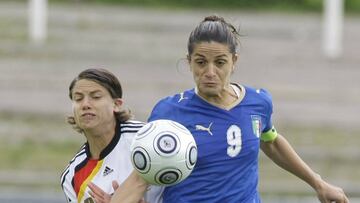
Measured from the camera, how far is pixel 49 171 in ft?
64.7

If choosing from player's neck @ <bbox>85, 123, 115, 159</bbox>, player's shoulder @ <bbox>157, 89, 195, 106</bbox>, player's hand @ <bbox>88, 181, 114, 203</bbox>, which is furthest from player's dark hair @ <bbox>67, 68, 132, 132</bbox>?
player's hand @ <bbox>88, 181, 114, 203</bbox>

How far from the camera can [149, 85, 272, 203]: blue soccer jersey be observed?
6.89 metres

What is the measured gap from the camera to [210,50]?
6.71m

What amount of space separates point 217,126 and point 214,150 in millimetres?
143

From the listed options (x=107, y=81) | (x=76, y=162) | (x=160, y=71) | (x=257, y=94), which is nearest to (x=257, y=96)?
(x=257, y=94)

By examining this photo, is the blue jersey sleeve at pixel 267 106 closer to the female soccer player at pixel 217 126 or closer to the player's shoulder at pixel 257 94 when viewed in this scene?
the player's shoulder at pixel 257 94

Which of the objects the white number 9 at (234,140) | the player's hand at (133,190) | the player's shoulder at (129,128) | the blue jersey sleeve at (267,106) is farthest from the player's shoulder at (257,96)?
the player's hand at (133,190)

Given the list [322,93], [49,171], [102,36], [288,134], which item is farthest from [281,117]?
[102,36]

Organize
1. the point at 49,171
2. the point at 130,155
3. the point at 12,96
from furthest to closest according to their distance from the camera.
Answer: the point at 12,96, the point at 49,171, the point at 130,155

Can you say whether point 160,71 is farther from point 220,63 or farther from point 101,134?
point 220,63

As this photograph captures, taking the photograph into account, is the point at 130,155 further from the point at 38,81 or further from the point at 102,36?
the point at 102,36

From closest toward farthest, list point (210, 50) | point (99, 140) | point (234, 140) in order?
point (210, 50) → point (234, 140) → point (99, 140)

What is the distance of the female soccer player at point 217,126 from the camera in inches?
267

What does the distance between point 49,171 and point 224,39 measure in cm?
1324
